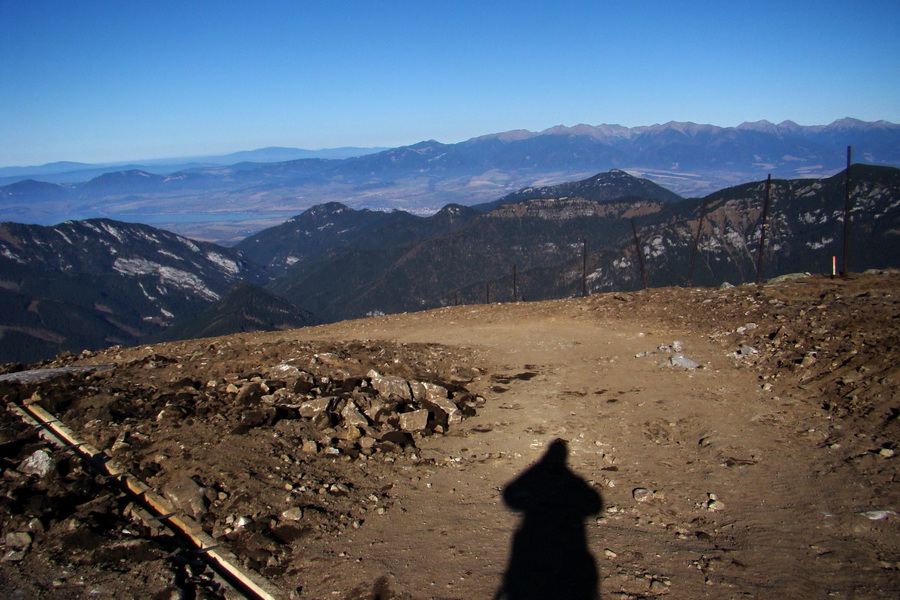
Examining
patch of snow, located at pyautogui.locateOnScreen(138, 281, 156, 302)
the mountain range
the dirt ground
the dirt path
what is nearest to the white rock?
the dirt ground

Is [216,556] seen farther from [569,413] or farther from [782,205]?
[782,205]

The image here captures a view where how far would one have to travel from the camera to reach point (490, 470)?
8.09 metres

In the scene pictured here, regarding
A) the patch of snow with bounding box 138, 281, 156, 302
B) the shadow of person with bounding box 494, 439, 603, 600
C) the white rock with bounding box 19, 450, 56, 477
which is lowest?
the patch of snow with bounding box 138, 281, 156, 302

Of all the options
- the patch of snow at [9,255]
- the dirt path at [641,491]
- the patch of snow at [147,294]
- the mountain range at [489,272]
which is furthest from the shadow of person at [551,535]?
the patch of snow at [9,255]

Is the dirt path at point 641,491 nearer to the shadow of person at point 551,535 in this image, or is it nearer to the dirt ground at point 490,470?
the dirt ground at point 490,470

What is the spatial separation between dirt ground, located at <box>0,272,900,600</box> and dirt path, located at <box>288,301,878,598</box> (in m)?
0.03

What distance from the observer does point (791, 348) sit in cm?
1186

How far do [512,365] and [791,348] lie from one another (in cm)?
628

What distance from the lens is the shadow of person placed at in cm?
520

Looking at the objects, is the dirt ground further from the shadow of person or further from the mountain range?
the mountain range

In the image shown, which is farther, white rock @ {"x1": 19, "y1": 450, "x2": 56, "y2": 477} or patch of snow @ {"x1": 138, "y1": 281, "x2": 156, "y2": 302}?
patch of snow @ {"x1": 138, "y1": 281, "x2": 156, "y2": 302}

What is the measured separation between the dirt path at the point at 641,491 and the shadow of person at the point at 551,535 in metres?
0.14

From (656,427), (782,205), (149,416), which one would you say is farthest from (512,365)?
(782,205)

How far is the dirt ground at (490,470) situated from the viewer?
5.34m
